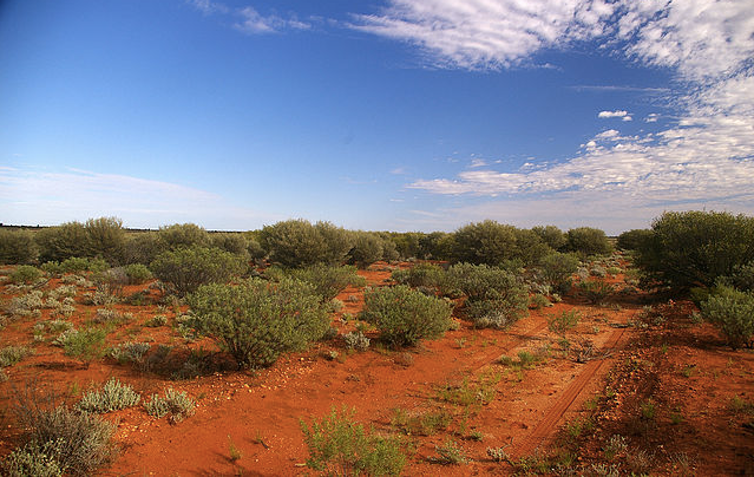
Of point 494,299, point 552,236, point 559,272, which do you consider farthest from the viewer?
point 552,236

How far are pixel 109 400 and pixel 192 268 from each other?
749 cm

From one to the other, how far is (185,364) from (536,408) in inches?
248

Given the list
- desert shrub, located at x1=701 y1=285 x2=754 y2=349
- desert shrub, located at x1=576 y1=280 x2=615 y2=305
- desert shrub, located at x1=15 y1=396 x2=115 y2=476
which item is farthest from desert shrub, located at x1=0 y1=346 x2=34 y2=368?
desert shrub, located at x1=576 y1=280 x2=615 y2=305

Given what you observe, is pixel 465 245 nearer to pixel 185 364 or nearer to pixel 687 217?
pixel 687 217

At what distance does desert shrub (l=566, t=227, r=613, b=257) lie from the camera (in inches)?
1330

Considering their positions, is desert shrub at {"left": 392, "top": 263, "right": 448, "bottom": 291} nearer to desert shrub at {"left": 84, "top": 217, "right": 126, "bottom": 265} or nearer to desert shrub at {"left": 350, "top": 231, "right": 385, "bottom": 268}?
desert shrub at {"left": 350, "top": 231, "right": 385, "bottom": 268}

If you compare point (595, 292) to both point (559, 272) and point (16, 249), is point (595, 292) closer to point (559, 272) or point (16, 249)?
point (559, 272)

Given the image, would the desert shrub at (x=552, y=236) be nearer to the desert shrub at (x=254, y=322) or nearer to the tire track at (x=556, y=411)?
the tire track at (x=556, y=411)

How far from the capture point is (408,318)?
8.30 m

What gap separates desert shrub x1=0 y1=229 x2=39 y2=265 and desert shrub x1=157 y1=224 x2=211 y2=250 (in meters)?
8.20

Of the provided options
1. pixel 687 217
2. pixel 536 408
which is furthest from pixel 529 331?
pixel 687 217

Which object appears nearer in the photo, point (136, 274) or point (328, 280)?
point (328, 280)

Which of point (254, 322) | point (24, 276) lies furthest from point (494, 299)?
point (24, 276)

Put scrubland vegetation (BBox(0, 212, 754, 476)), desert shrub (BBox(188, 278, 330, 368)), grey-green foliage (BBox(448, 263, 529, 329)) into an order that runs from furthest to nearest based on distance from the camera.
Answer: grey-green foliage (BBox(448, 263, 529, 329)) < desert shrub (BBox(188, 278, 330, 368)) < scrubland vegetation (BBox(0, 212, 754, 476))
